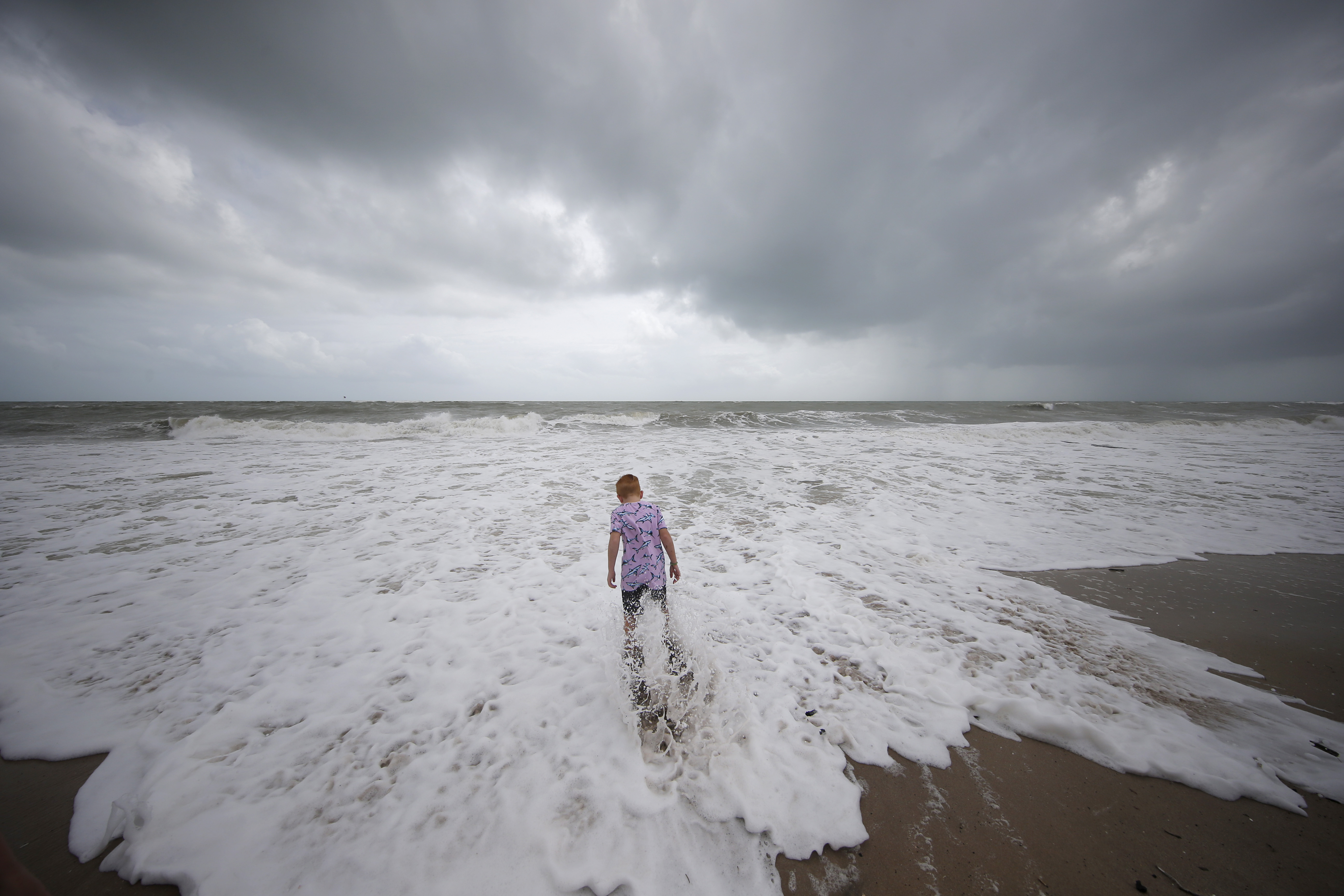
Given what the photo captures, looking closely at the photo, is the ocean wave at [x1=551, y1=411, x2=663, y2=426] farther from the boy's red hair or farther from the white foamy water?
the boy's red hair

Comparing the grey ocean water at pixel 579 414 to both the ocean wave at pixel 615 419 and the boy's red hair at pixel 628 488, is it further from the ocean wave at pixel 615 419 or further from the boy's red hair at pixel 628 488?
the boy's red hair at pixel 628 488

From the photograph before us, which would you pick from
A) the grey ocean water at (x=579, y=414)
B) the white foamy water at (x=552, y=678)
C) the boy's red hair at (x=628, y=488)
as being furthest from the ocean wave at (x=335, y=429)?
the boy's red hair at (x=628, y=488)

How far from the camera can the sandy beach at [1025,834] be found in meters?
2.47

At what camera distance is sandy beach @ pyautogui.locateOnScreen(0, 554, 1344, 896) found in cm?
247

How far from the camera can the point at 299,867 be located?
8.52 feet

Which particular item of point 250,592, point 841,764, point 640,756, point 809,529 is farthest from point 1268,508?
point 250,592

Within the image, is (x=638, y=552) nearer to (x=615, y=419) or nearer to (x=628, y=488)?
(x=628, y=488)

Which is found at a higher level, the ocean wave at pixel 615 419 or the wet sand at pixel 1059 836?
the ocean wave at pixel 615 419

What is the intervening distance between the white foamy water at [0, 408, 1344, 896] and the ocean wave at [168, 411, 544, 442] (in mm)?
13609

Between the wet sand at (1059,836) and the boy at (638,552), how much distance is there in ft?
6.95

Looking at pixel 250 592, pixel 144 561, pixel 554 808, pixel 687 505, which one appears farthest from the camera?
pixel 687 505

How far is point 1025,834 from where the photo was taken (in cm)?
271

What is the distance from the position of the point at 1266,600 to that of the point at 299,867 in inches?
390

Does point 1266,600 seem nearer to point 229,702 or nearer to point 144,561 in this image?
point 229,702
